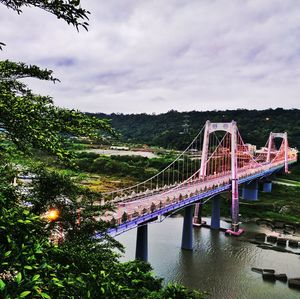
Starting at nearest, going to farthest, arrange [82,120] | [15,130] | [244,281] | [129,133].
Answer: [15,130]
[82,120]
[244,281]
[129,133]

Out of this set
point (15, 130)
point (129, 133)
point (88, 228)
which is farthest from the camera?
point (129, 133)

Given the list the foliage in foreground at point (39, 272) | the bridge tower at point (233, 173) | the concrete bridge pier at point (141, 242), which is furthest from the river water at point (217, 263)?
the foliage in foreground at point (39, 272)

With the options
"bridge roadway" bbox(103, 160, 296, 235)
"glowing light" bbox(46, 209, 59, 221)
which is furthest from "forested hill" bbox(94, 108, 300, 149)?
"glowing light" bbox(46, 209, 59, 221)

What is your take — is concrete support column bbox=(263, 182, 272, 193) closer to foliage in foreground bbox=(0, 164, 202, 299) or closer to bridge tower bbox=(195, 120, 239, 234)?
bridge tower bbox=(195, 120, 239, 234)

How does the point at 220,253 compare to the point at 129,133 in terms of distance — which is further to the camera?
the point at 129,133

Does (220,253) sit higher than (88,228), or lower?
lower

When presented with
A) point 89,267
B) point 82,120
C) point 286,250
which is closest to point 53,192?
point 82,120

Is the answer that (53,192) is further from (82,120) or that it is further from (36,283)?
(36,283)
